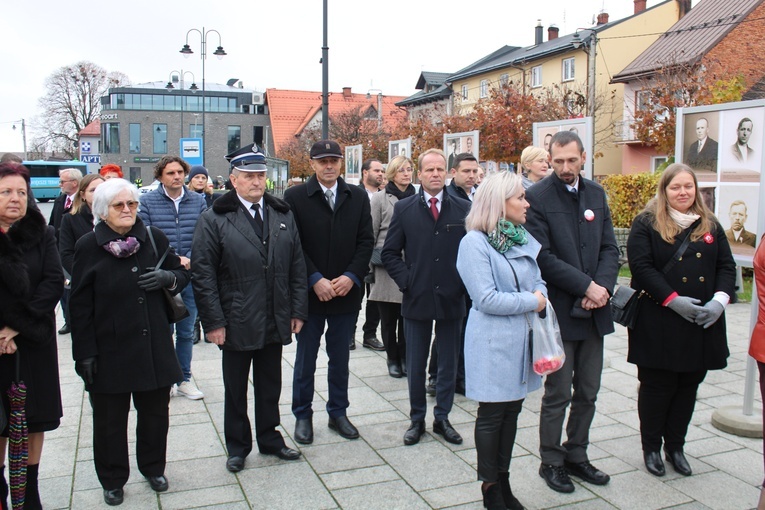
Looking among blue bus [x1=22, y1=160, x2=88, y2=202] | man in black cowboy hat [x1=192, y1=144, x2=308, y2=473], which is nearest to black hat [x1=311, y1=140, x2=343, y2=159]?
man in black cowboy hat [x1=192, y1=144, x2=308, y2=473]

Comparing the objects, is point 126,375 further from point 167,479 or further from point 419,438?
point 419,438

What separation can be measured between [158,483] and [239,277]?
1.39m

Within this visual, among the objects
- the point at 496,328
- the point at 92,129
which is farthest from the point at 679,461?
the point at 92,129

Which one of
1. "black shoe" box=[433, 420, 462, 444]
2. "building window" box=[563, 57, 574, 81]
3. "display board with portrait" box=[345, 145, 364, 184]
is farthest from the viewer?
"building window" box=[563, 57, 574, 81]

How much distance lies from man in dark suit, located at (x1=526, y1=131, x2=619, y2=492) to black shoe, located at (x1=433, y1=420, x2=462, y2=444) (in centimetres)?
76

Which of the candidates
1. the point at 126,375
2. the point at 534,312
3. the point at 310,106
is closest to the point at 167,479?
the point at 126,375

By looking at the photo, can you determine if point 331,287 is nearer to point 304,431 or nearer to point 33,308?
point 304,431

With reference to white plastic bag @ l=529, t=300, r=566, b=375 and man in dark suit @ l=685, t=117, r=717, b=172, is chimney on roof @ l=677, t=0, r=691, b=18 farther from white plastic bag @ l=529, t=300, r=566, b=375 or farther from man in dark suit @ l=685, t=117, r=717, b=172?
white plastic bag @ l=529, t=300, r=566, b=375

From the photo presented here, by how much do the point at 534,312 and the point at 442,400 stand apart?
158cm

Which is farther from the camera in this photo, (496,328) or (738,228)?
(738,228)

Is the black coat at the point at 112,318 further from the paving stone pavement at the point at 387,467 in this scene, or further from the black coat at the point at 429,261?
the black coat at the point at 429,261

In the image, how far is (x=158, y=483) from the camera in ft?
14.1

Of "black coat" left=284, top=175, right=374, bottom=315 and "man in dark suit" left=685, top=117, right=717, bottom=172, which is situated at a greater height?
"man in dark suit" left=685, top=117, right=717, bottom=172

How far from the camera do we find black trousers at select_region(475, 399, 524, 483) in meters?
3.93
